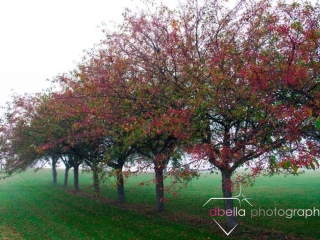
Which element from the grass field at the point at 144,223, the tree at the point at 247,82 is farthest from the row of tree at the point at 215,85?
the grass field at the point at 144,223

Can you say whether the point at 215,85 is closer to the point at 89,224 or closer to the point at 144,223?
the point at 144,223

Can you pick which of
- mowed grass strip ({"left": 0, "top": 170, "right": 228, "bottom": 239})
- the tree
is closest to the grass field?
mowed grass strip ({"left": 0, "top": 170, "right": 228, "bottom": 239})

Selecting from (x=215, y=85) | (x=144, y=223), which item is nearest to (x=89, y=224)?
(x=144, y=223)

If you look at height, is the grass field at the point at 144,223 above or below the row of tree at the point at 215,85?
below

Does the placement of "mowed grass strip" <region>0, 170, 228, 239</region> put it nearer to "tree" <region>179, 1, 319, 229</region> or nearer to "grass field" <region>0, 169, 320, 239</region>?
"grass field" <region>0, 169, 320, 239</region>

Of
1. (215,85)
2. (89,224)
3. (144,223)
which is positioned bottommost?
(144,223)

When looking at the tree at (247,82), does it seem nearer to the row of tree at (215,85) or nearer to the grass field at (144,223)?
the row of tree at (215,85)

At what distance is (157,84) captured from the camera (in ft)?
49.6

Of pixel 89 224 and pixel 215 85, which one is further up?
pixel 215 85

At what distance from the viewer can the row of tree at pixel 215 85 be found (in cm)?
1027

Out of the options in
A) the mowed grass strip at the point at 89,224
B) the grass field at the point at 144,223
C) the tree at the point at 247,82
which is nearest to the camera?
the tree at the point at 247,82

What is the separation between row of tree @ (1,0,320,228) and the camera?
33.7ft

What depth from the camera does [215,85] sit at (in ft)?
39.4

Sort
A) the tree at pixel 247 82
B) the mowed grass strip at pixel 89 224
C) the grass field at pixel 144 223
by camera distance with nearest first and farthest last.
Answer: the tree at pixel 247 82, the grass field at pixel 144 223, the mowed grass strip at pixel 89 224
